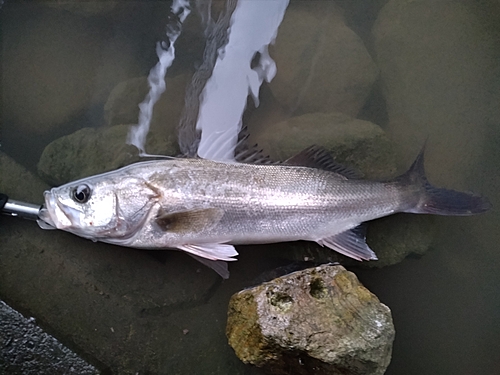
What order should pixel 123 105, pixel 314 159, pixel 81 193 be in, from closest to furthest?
pixel 81 193
pixel 314 159
pixel 123 105

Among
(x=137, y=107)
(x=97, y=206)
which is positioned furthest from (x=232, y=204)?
(x=137, y=107)

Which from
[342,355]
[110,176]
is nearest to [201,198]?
[110,176]

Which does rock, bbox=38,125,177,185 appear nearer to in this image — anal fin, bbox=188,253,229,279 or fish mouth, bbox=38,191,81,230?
fish mouth, bbox=38,191,81,230

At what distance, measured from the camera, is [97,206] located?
2.15 meters

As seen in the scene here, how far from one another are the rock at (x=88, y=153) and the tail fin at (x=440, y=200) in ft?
5.21

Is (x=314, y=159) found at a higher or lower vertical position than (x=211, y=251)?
higher

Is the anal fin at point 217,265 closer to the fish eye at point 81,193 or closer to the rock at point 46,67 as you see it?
the fish eye at point 81,193

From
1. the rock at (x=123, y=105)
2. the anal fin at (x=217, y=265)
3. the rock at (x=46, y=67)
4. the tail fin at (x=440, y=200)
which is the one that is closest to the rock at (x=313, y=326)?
the anal fin at (x=217, y=265)

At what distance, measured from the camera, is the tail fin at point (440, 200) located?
8.02ft

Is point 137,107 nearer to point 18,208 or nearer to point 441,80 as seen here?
point 18,208

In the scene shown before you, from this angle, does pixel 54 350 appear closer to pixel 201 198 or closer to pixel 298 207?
pixel 201 198

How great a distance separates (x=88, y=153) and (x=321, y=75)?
5.71ft

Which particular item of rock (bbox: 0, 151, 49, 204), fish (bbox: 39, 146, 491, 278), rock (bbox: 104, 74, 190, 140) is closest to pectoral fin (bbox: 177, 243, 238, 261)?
fish (bbox: 39, 146, 491, 278)

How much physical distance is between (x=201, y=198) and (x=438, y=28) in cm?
226
